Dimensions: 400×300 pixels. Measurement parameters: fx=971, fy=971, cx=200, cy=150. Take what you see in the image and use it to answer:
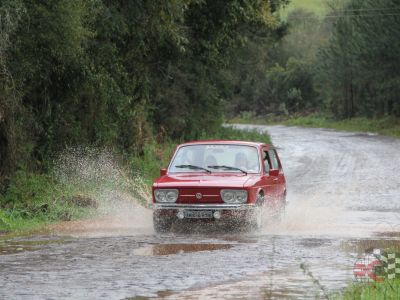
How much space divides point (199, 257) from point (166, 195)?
3258 mm

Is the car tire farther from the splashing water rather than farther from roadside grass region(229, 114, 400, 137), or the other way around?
roadside grass region(229, 114, 400, 137)

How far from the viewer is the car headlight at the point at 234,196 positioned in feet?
50.2

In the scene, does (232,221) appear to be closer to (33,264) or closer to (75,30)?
(33,264)

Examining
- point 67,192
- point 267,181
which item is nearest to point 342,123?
point 67,192

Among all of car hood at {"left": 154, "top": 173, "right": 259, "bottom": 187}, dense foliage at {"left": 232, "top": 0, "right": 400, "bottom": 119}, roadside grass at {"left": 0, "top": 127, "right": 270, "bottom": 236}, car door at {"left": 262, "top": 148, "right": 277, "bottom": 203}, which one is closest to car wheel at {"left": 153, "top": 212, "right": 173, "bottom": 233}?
car hood at {"left": 154, "top": 173, "right": 259, "bottom": 187}

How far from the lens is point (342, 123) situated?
89375 mm

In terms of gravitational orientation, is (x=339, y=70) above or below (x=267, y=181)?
below

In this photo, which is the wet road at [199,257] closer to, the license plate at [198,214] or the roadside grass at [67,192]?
the license plate at [198,214]

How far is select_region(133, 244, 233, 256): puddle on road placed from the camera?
13008 millimetres

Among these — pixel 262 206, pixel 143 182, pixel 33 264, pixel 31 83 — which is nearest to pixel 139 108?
pixel 143 182

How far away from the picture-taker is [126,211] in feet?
63.9

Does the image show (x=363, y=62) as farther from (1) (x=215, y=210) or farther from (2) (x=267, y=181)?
(1) (x=215, y=210)

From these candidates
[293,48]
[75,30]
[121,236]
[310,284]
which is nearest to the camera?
[310,284]

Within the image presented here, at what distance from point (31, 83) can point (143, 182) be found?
4.12 meters
